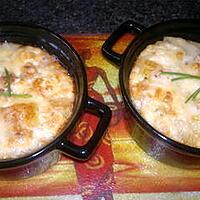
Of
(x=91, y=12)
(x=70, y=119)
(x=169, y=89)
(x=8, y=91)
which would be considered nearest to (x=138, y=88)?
(x=169, y=89)

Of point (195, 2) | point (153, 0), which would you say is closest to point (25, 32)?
point (153, 0)

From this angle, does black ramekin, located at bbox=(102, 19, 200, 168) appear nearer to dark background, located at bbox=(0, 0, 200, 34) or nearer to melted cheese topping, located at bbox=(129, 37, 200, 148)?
melted cheese topping, located at bbox=(129, 37, 200, 148)

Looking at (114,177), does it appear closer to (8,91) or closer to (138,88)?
(138,88)

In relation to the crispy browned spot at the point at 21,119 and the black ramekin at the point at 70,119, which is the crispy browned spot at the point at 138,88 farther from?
the crispy browned spot at the point at 21,119

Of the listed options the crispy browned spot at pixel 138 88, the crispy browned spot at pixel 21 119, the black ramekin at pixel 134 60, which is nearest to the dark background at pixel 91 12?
the black ramekin at pixel 134 60

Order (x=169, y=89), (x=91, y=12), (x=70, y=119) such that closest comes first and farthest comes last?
(x=70, y=119) < (x=169, y=89) < (x=91, y=12)

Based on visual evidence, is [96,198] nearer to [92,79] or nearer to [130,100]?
[130,100]
